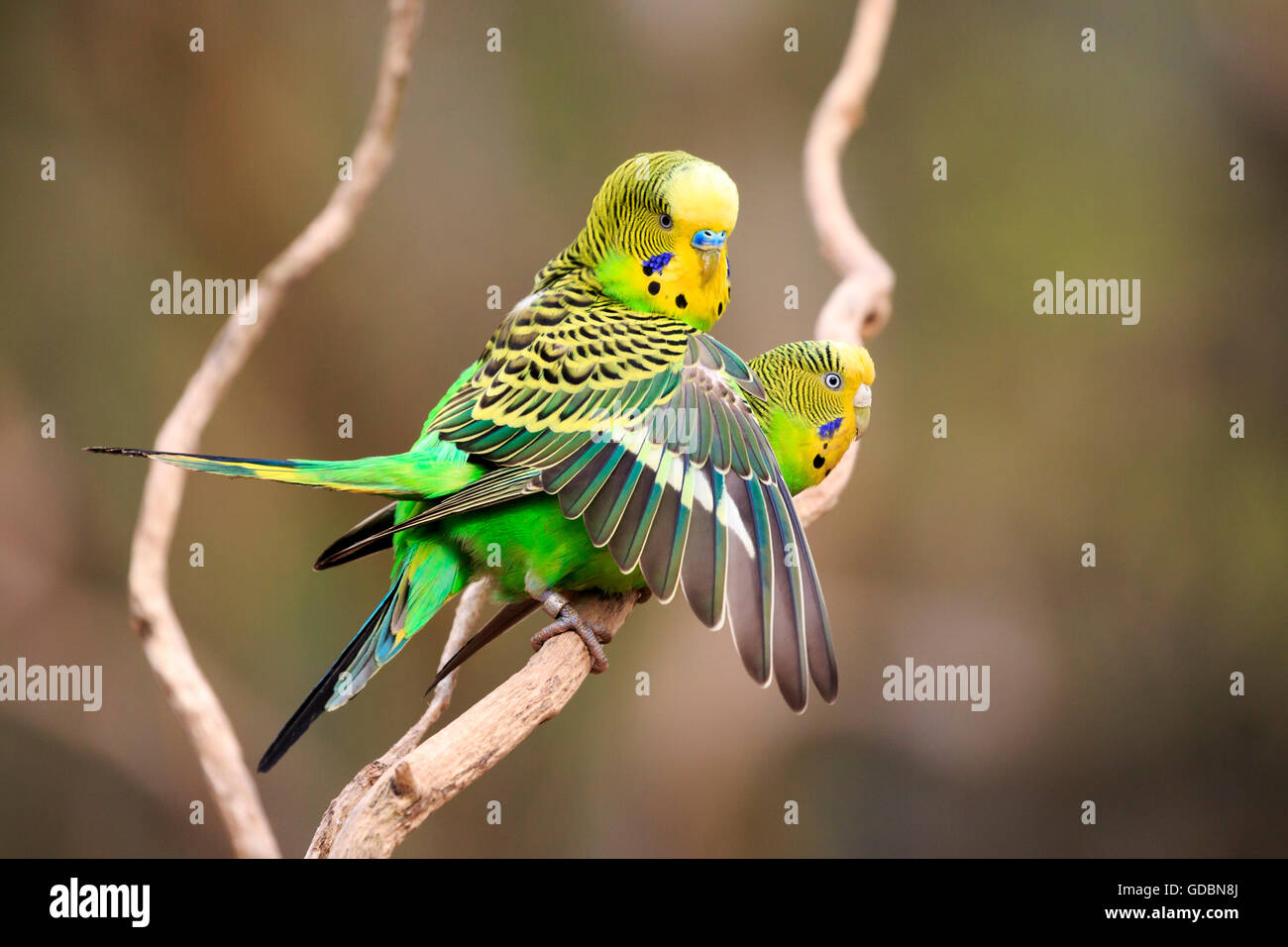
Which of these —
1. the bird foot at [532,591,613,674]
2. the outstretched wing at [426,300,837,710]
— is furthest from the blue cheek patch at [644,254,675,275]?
the bird foot at [532,591,613,674]

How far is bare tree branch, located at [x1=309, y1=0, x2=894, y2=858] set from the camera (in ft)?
6.95

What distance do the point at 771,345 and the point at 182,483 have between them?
9.68ft

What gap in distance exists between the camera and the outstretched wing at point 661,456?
92.4 inches

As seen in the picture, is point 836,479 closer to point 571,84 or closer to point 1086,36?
point 571,84

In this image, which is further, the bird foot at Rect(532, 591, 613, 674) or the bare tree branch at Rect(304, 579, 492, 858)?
the bird foot at Rect(532, 591, 613, 674)

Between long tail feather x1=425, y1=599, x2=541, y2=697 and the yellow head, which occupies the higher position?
the yellow head

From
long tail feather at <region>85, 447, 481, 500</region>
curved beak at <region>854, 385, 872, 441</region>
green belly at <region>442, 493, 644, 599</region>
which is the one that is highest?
curved beak at <region>854, 385, 872, 441</region>

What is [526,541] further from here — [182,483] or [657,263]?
[182,483]

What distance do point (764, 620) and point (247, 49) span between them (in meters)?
4.42

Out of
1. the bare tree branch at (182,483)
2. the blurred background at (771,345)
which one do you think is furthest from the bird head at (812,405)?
the blurred background at (771,345)

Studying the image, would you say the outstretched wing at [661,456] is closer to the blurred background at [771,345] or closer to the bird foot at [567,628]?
the bird foot at [567,628]

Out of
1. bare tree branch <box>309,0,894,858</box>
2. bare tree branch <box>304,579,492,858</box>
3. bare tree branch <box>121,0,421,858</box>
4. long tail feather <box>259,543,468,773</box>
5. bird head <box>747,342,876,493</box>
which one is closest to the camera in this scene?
bare tree branch <box>309,0,894,858</box>

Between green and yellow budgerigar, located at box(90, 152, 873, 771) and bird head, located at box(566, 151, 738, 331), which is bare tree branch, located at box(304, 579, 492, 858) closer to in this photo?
green and yellow budgerigar, located at box(90, 152, 873, 771)

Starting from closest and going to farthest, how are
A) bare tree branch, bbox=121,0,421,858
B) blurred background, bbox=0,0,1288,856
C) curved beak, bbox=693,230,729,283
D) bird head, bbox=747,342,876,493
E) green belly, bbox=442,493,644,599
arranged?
1. green belly, bbox=442,493,644,599
2. curved beak, bbox=693,230,729,283
3. bird head, bbox=747,342,876,493
4. bare tree branch, bbox=121,0,421,858
5. blurred background, bbox=0,0,1288,856
